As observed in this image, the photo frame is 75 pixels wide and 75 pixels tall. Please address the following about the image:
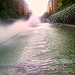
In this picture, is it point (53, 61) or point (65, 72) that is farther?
point (53, 61)

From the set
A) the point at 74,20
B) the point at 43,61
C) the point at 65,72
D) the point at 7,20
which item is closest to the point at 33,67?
the point at 43,61

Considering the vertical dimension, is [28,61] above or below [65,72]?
above

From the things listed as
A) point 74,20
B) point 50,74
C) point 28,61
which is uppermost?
point 74,20

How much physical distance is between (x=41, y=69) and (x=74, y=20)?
58.3ft

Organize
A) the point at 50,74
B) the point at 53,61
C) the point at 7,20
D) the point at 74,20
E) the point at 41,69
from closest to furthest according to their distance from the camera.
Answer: the point at 50,74 → the point at 41,69 → the point at 53,61 → the point at 74,20 → the point at 7,20

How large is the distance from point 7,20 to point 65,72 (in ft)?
66.6

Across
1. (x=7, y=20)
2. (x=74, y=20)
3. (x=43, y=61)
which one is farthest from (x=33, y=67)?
(x=7, y=20)

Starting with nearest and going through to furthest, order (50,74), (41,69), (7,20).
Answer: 1. (50,74)
2. (41,69)
3. (7,20)

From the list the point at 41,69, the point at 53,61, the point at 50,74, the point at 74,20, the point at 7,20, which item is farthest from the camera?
the point at 7,20

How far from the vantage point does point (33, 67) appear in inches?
133

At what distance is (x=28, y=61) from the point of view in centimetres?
386

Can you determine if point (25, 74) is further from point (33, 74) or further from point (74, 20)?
point (74, 20)

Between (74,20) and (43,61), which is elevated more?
(74,20)

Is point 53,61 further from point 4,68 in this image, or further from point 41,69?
point 4,68
